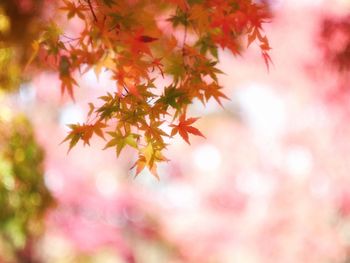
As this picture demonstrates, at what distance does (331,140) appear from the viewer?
207 inches

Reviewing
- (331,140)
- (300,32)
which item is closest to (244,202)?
(331,140)

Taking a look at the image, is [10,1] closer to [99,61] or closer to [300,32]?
[99,61]

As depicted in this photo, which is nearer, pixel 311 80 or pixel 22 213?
pixel 22 213

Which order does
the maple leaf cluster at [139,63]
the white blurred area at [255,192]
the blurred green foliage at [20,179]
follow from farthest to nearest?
the white blurred area at [255,192] < the blurred green foliage at [20,179] < the maple leaf cluster at [139,63]

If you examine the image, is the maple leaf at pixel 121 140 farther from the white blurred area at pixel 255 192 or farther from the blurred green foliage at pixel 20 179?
the white blurred area at pixel 255 192

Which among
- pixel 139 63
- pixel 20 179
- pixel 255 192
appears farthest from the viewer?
pixel 255 192

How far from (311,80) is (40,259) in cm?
316

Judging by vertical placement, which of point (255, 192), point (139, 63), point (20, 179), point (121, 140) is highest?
point (255, 192)

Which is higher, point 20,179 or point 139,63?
point 20,179

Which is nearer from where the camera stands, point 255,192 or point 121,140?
point 121,140

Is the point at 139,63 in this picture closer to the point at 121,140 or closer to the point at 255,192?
the point at 121,140

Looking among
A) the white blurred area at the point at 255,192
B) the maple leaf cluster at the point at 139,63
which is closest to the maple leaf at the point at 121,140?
the maple leaf cluster at the point at 139,63

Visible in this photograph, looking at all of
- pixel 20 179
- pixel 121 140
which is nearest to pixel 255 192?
pixel 20 179

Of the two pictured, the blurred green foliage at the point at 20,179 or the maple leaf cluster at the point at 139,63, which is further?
the blurred green foliage at the point at 20,179
